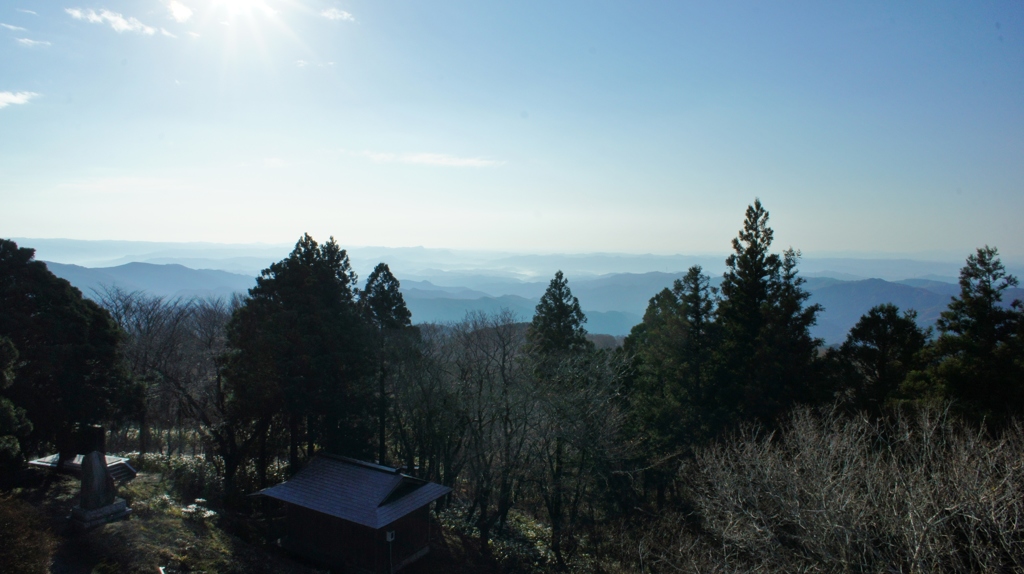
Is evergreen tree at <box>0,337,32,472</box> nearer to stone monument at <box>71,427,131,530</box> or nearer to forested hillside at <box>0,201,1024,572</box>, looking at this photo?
forested hillside at <box>0,201,1024,572</box>

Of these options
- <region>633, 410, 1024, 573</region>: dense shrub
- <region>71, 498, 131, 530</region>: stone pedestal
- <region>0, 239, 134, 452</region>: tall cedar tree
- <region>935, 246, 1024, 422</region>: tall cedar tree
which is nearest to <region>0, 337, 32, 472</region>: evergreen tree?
<region>71, 498, 131, 530</region>: stone pedestal

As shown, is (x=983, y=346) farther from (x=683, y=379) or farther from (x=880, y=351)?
(x=683, y=379)

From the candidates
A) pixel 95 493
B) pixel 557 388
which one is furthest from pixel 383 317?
pixel 95 493

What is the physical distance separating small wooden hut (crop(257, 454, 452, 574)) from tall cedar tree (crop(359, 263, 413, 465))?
4.76 metres

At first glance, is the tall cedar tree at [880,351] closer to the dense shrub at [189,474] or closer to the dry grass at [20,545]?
the dry grass at [20,545]

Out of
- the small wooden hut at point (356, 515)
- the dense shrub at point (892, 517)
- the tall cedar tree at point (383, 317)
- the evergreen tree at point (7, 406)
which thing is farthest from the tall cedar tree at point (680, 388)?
the evergreen tree at point (7, 406)

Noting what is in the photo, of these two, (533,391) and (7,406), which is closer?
→ (7,406)

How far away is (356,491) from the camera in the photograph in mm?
15406

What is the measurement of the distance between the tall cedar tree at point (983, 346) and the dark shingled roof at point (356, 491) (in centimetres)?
1486

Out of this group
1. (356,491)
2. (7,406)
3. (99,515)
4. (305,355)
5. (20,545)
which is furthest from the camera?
(305,355)

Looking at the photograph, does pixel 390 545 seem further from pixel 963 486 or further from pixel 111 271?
pixel 111 271

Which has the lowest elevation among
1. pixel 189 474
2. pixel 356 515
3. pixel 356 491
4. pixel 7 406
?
pixel 189 474

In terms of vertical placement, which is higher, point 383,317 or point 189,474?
point 383,317

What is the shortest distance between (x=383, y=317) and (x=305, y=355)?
472 cm
